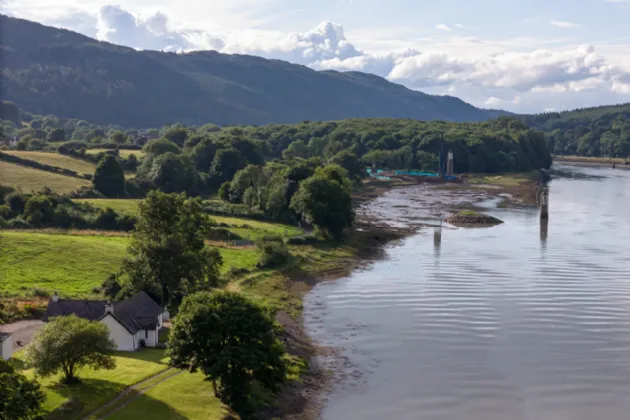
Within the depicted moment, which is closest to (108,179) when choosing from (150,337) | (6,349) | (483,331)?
(150,337)

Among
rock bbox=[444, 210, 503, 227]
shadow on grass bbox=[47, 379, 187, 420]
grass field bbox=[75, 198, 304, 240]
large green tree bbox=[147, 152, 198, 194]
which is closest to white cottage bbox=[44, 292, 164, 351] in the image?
shadow on grass bbox=[47, 379, 187, 420]

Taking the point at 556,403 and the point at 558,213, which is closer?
the point at 556,403

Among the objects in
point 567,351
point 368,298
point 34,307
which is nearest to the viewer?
point 567,351

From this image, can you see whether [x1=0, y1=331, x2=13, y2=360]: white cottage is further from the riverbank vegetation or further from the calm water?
the calm water

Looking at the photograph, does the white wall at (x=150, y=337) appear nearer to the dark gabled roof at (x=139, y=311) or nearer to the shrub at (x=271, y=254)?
the dark gabled roof at (x=139, y=311)

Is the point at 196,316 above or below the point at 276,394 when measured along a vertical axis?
above

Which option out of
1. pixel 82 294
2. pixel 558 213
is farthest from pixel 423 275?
pixel 558 213

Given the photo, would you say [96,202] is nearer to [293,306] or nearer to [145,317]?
[293,306]
